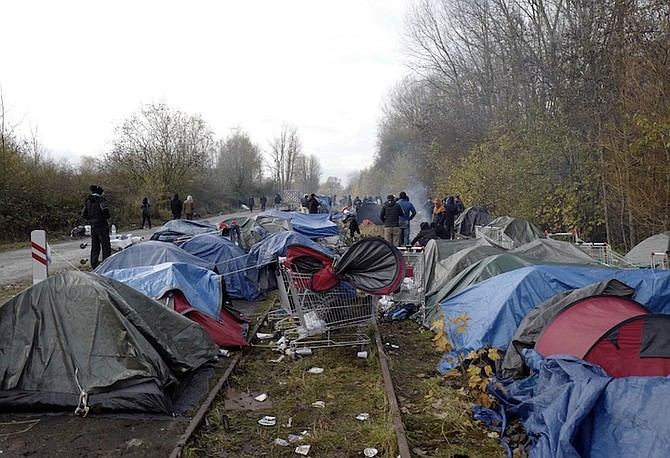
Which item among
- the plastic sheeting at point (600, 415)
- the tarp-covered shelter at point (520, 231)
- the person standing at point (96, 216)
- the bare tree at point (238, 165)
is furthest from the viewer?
the bare tree at point (238, 165)

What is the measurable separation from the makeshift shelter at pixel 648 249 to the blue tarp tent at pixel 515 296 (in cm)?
442

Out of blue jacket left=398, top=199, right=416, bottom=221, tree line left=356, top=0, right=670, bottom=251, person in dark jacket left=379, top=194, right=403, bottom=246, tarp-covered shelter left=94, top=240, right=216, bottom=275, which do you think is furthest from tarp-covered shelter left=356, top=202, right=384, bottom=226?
tarp-covered shelter left=94, top=240, right=216, bottom=275

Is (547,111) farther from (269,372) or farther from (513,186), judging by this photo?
(269,372)

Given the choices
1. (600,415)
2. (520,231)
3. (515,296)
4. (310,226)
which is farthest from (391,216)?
(600,415)

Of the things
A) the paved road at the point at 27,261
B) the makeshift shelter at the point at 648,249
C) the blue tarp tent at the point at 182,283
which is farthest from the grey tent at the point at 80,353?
the makeshift shelter at the point at 648,249

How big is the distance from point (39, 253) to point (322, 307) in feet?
12.8

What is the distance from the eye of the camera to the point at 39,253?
7.46m

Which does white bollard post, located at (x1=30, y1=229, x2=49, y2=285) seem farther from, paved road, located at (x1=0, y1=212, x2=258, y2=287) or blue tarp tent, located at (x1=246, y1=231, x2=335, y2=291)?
paved road, located at (x1=0, y1=212, x2=258, y2=287)

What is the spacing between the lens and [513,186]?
2181 centimetres

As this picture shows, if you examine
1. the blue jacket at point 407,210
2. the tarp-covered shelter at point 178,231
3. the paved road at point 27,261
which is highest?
the blue jacket at point 407,210

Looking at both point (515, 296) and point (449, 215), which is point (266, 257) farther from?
point (449, 215)

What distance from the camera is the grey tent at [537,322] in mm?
5723

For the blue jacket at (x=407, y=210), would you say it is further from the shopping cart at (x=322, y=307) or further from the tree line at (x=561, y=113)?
the shopping cart at (x=322, y=307)

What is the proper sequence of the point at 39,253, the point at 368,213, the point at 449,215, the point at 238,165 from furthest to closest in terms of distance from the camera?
the point at 238,165 < the point at 368,213 < the point at 449,215 < the point at 39,253
